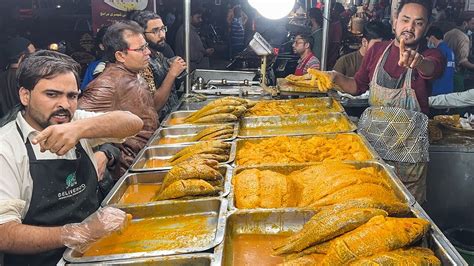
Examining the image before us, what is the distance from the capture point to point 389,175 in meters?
2.52

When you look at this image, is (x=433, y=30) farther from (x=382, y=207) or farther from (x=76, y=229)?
(x=76, y=229)

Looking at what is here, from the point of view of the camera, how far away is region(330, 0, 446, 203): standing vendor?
312cm

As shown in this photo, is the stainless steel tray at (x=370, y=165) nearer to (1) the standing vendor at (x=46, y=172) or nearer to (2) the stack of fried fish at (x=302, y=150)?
(2) the stack of fried fish at (x=302, y=150)

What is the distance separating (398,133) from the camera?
10.6 feet

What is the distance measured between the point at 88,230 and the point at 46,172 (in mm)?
396

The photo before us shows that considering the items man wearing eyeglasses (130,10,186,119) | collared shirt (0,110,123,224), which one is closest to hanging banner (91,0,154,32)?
man wearing eyeglasses (130,10,186,119)

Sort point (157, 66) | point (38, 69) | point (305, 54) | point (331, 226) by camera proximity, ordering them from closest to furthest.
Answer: point (331, 226) → point (38, 69) → point (157, 66) → point (305, 54)

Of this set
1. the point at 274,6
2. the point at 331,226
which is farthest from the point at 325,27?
the point at 331,226

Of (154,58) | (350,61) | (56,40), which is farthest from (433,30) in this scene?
(56,40)

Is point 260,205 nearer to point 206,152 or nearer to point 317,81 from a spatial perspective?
point 206,152

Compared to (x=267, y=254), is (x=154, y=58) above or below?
above

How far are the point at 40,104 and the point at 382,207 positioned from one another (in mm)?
1747

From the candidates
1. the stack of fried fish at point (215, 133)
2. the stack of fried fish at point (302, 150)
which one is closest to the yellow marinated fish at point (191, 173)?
the stack of fried fish at point (302, 150)

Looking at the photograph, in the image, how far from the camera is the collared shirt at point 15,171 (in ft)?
6.03
